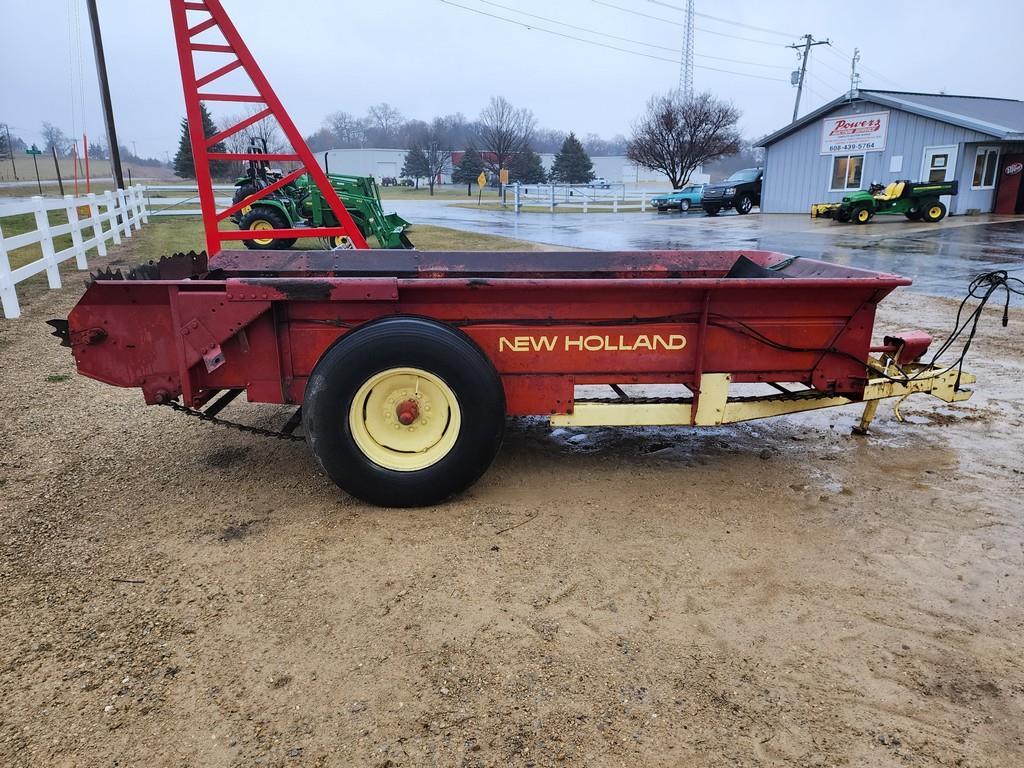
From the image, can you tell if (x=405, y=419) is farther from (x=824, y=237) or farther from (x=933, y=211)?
(x=933, y=211)

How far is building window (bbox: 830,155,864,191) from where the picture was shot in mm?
26906

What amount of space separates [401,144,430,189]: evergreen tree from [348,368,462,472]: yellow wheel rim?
239 feet

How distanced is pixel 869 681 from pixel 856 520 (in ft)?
4.27

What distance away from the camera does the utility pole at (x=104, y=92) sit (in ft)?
66.5

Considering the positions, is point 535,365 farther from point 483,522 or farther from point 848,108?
point 848,108

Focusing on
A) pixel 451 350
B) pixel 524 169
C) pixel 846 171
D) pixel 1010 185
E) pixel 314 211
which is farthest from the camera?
pixel 524 169

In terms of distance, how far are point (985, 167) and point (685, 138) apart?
19472 mm

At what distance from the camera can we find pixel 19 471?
4117 millimetres

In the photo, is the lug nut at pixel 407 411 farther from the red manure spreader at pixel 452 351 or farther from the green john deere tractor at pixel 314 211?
the green john deere tractor at pixel 314 211

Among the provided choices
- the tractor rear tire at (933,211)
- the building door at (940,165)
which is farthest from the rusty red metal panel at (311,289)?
the building door at (940,165)

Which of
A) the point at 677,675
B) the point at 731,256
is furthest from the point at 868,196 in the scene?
the point at 677,675

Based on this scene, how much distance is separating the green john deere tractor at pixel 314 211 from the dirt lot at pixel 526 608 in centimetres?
1061

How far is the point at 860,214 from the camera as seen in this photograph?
2331cm

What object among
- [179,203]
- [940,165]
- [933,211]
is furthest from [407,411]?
[940,165]
